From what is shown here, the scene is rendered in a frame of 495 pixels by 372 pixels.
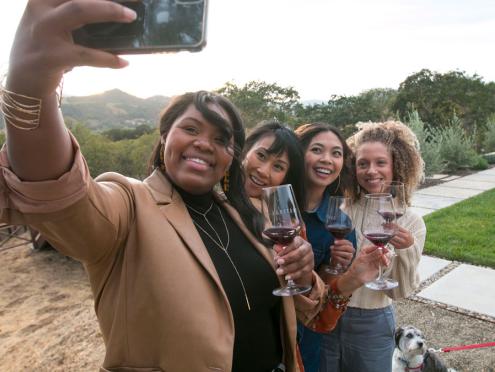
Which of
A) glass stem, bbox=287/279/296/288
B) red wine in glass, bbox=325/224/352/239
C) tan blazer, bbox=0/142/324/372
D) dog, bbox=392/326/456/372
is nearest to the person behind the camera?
tan blazer, bbox=0/142/324/372

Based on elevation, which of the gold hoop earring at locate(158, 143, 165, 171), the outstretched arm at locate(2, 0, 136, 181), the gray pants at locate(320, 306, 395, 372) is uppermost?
the outstretched arm at locate(2, 0, 136, 181)

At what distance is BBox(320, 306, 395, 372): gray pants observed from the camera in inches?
100

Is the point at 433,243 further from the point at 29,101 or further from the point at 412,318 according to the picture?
the point at 29,101

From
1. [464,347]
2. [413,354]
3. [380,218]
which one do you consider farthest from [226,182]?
[464,347]

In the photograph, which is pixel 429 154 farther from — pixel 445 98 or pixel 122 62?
pixel 122 62

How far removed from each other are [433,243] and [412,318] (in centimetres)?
239

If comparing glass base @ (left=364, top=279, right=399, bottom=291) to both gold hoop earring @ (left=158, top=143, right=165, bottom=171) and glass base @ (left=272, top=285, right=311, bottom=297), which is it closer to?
glass base @ (left=272, top=285, right=311, bottom=297)

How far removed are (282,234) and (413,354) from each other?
6.34 feet

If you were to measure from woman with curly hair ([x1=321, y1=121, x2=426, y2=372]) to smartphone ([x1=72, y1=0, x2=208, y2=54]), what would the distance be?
6.66ft

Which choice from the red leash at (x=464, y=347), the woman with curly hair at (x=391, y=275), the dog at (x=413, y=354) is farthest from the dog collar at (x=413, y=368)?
the red leash at (x=464, y=347)

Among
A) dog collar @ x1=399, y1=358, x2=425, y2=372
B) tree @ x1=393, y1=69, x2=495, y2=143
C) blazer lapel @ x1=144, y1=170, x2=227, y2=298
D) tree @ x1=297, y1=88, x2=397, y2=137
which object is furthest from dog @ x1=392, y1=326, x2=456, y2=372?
tree @ x1=393, y1=69, x2=495, y2=143

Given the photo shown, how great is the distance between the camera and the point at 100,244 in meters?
1.19

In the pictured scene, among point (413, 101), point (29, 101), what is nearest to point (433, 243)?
point (29, 101)

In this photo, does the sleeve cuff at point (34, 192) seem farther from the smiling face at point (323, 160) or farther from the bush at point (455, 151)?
the bush at point (455, 151)
